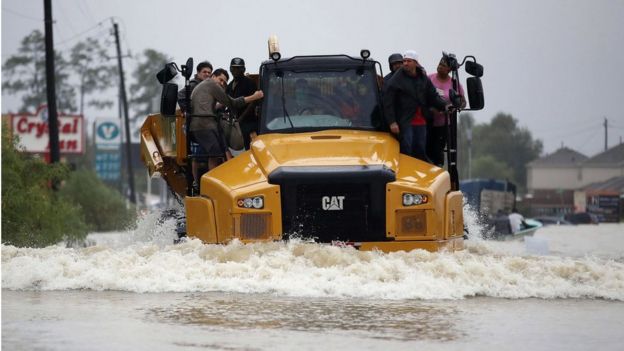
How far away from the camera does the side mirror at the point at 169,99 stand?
16844 mm

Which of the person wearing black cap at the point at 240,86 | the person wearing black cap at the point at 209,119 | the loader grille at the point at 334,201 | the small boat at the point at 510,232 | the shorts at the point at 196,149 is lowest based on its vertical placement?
the small boat at the point at 510,232

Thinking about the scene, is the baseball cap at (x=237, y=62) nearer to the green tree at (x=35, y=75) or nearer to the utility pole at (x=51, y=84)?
the utility pole at (x=51, y=84)

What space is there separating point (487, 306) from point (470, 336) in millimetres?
2191

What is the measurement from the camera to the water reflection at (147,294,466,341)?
1129 centimetres

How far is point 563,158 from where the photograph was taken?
167375 millimetres

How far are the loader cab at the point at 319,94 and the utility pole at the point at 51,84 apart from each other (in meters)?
21.2

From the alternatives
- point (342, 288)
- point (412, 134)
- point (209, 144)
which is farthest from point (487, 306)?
point (209, 144)

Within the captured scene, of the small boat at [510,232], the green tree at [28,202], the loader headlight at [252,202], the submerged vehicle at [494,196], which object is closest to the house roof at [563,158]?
the submerged vehicle at [494,196]

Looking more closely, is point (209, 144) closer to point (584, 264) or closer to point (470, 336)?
point (584, 264)

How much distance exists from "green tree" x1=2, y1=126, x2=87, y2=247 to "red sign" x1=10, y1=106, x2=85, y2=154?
41002 mm

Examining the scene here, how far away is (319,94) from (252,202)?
252 cm

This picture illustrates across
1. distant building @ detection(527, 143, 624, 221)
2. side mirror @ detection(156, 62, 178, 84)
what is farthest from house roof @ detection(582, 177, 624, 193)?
side mirror @ detection(156, 62, 178, 84)

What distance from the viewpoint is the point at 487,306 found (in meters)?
13.2

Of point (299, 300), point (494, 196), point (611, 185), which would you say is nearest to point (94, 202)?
point (494, 196)
